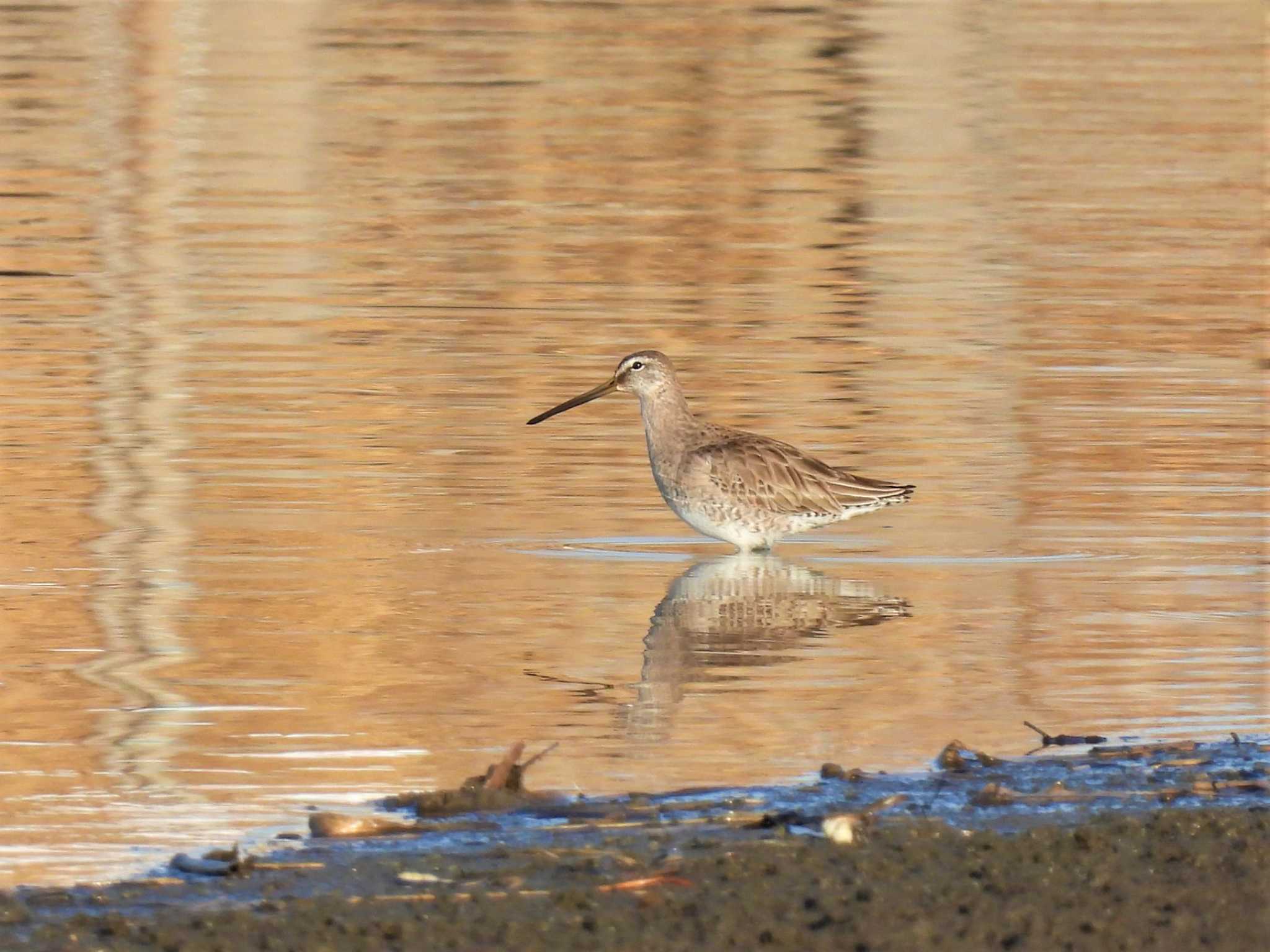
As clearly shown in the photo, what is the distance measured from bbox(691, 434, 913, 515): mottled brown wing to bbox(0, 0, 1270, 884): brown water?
0.81 feet

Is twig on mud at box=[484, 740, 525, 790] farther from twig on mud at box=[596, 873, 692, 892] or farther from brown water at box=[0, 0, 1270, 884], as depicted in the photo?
twig on mud at box=[596, 873, 692, 892]

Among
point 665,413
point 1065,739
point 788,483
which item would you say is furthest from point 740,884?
point 665,413

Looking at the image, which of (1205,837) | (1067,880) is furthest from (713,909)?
(1205,837)

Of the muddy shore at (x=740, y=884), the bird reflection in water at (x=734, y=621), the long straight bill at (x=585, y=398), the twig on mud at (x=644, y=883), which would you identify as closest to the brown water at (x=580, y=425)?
the bird reflection in water at (x=734, y=621)

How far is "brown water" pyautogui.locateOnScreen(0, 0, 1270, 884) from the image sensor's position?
8.87m

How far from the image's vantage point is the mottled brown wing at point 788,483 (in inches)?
486

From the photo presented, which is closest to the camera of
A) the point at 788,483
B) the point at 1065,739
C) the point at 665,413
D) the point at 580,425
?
the point at 1065,739

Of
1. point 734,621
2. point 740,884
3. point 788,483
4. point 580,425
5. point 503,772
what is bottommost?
point 580,425

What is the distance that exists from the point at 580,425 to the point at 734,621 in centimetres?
524

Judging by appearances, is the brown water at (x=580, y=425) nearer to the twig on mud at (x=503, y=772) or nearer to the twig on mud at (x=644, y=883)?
the twig on mud at (x=503, y=772)

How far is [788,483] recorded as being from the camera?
12.4 metres

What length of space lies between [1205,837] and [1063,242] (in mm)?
16323

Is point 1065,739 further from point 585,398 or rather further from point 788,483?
point 585,398

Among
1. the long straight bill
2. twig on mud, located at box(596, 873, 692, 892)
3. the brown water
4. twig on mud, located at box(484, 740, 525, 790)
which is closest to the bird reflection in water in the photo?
the brown water
